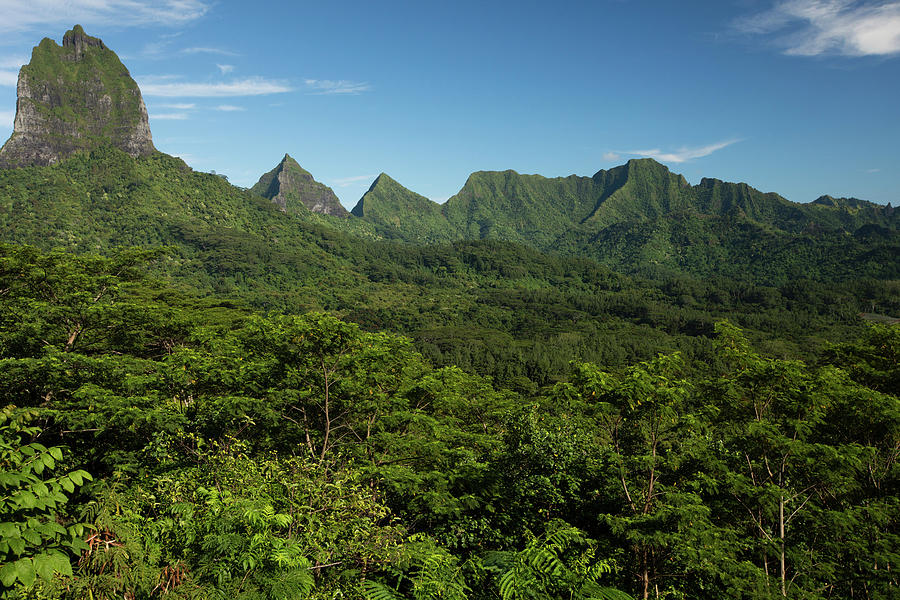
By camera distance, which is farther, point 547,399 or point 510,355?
point 510,355

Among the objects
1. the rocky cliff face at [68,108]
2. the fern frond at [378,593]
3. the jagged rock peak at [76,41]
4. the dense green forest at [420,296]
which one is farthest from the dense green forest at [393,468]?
the jagged rock peak at [76,41]

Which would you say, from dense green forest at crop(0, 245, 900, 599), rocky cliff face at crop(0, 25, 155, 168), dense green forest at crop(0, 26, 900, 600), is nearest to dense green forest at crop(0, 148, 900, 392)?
rocky cliff face at crop(0, 25, 155, 168)

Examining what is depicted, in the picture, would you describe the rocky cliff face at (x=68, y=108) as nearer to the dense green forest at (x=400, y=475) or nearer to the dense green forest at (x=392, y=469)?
the dense green forest at (x=392, y=469)

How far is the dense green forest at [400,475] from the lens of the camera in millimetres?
5270

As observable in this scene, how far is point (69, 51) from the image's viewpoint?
196 meters

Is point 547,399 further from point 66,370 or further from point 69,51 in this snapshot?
point 69,51

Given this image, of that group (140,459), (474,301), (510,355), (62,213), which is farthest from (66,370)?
(62,213)

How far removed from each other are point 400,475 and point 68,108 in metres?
254

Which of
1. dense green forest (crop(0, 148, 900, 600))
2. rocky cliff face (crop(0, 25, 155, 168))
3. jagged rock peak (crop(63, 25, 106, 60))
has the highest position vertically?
jagged rock peak (crop(63, 25, 106, 60))

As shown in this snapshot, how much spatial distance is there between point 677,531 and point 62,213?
196978 millimetres

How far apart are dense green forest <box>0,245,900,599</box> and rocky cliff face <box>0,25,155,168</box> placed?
223 metres

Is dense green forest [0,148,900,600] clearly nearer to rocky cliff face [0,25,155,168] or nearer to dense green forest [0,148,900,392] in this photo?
dense green forest [0,148,900,392]

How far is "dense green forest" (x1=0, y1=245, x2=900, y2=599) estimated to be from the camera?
527 centimetres

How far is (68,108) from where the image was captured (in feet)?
615
